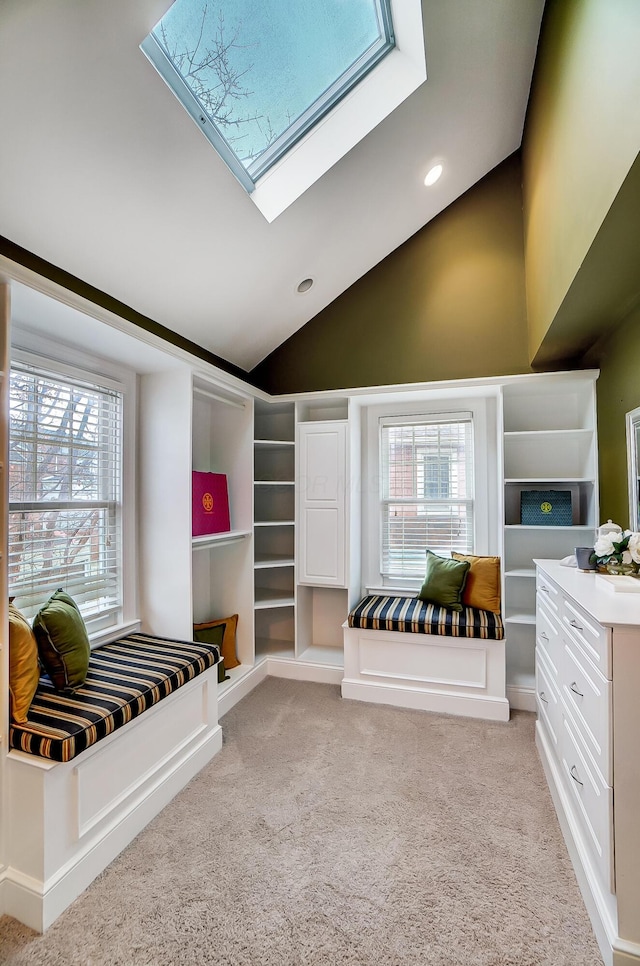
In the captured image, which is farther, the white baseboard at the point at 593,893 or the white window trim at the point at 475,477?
the white window trim at the point at 475,477

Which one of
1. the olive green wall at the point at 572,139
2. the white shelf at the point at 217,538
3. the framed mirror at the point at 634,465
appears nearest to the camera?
the olive green wall at the point at 572,139

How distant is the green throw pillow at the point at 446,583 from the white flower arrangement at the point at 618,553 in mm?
1152

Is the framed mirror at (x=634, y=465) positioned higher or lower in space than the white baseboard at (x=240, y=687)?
higher

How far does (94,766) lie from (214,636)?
1397mm

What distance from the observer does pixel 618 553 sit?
1.93 meters

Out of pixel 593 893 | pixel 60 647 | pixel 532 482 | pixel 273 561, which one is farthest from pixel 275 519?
pixel 593 893

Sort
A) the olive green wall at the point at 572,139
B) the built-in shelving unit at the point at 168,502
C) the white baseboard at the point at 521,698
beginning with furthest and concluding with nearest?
the white baseboard at the point at 521,698
the built-in shelving unit at the point at 168,502
the olive green wall at the point at 572,139

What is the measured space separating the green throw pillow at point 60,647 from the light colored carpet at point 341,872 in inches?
27.4

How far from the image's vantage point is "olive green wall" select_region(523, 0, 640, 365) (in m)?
1.25

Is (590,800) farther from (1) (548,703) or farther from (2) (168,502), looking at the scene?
(2) (168,502)

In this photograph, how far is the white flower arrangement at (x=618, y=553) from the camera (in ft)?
6.26

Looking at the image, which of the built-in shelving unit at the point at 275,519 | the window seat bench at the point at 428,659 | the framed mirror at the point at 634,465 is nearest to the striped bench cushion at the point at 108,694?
the window seat bench at the point at 428,659

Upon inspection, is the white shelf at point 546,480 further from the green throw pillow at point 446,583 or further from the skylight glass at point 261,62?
the skylight glass at point 261,62

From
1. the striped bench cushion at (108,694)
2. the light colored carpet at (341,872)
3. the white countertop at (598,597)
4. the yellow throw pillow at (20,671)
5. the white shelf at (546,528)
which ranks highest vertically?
the white shelf at (546,528)
